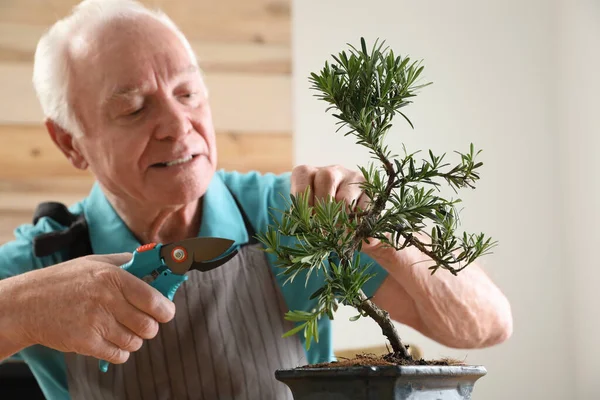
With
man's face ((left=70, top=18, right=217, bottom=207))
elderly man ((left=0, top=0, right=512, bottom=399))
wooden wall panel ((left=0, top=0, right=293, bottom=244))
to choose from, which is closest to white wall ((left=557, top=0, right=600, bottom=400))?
wooden wall panel ((left=0, top=0, right=293, bottom=244))

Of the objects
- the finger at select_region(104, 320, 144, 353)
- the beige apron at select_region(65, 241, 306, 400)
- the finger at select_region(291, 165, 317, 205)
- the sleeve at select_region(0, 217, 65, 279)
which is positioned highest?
the finger at select_region(291, 165, 317, 205)

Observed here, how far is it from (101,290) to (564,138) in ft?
8.77

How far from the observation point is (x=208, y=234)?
1508 mm

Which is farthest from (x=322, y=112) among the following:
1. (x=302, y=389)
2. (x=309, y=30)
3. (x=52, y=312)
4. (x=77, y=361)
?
(x=302, y=389)

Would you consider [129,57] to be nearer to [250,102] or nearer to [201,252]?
[201,252]

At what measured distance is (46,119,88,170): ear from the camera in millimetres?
1599

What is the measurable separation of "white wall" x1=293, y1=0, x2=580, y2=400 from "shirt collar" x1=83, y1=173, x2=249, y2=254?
5.30 feet

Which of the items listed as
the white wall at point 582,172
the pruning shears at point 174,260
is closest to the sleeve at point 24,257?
the pruning shears at point 174,260

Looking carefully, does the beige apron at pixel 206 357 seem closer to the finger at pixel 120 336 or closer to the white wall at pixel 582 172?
the finger at pixel 120 336

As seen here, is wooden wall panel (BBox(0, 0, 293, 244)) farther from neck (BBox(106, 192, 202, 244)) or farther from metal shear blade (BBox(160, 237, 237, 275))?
metal shear blade (BBox(160, 237, 237, 275))

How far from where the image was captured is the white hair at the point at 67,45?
1.50m

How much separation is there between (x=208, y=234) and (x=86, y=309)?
44 centimetres

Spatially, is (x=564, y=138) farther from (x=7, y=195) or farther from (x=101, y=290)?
(x=101, y=290)

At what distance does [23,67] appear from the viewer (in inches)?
108
